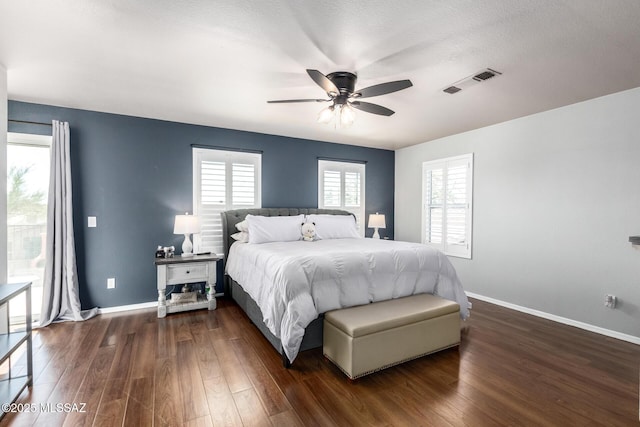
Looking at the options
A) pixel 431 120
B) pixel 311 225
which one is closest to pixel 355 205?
pixel 311 225

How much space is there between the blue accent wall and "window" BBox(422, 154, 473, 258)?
308 cm

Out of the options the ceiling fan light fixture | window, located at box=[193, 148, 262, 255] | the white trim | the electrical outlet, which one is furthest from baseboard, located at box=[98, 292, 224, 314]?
the electrical outlet

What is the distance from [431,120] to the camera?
4.02m

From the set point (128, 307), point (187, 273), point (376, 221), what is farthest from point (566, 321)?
point (128, 307)

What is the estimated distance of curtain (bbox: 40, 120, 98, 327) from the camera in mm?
3346

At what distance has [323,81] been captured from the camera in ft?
7.50

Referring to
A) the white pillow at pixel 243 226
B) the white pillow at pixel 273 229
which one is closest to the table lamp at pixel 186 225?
the white pillow at pixel 243 226

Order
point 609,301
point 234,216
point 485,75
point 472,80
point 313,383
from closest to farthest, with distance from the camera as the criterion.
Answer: point 313,383 → point 485,75 → point 472,80 → point 609,301 → point 234,216

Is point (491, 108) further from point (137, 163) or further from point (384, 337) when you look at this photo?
point (137, 163)

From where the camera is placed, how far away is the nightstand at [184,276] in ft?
11.8

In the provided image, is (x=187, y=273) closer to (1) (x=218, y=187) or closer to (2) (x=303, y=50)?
(1) (x=218, y=187)

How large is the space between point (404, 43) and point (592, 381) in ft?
9.42

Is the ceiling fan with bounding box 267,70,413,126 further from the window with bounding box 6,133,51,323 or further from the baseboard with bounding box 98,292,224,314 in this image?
the baseboard with bounding box 98,292,224,314

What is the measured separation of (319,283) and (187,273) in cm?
209
